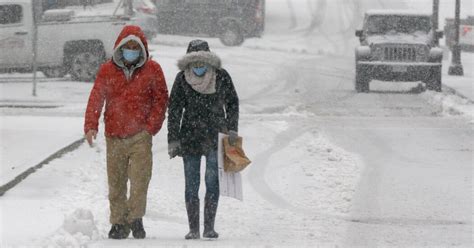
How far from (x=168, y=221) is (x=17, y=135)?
5152 millimetres

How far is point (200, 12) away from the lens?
35188mm

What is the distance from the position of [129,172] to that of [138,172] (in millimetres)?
106

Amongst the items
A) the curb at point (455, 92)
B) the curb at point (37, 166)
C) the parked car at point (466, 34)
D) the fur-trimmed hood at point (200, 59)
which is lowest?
the parked car at point (466, 34)

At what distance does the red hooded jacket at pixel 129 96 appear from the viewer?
8289 mm

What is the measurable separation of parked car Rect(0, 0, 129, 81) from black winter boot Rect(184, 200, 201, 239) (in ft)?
49.1

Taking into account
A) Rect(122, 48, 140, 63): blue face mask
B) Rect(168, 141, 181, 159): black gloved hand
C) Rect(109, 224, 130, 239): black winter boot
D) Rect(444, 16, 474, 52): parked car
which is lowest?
Rect(444, 16, 474, 52): parked car

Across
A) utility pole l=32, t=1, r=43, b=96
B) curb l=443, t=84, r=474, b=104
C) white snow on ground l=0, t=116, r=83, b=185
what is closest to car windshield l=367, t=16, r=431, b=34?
curb l=443, t=84, r=474, b=104

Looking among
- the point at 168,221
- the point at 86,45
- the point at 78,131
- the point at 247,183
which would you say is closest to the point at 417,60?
the point at 86,45

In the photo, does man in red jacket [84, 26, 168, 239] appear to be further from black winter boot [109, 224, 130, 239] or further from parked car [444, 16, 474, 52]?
parked car [444, 16, 474, 52]

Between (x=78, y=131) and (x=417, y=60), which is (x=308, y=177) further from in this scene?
(x=417, y=60)

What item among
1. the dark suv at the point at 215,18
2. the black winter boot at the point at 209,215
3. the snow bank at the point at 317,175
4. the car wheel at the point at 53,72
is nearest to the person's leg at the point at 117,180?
the black winter boot at the point at 209,215

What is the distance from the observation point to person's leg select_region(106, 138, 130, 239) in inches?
332

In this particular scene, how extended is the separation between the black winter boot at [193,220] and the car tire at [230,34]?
26.8 metres

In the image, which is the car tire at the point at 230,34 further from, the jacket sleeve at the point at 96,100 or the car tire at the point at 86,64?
the jacket sleeve at the point at 96,100
